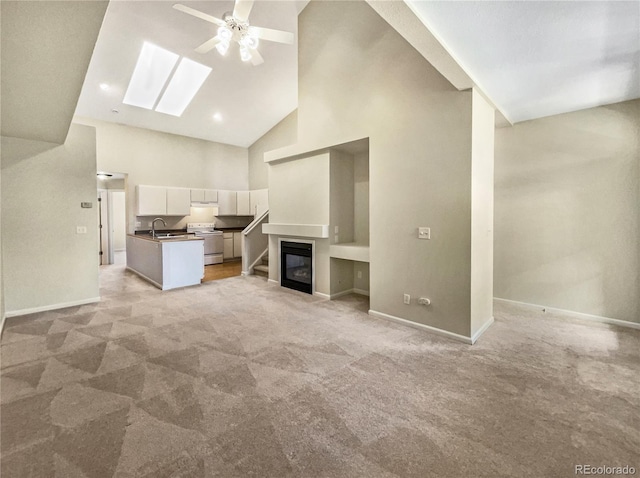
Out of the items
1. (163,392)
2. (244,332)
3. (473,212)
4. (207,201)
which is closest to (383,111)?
(473,212)

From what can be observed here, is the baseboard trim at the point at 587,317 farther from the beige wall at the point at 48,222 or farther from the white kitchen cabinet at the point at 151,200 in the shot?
the white kitchen cabinet at the point at 151,200

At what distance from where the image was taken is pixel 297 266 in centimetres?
530

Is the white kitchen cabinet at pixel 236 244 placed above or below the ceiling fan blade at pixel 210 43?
below

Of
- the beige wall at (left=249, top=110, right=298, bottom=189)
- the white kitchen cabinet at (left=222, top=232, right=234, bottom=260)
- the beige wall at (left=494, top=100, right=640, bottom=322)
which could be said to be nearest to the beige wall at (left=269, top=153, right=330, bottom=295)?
the beige wall at (left=494, top=100, right=640, bottom=322)

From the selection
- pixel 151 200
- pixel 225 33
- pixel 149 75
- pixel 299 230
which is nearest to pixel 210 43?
pixel 225 33

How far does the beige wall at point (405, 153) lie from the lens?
2979 millimetres

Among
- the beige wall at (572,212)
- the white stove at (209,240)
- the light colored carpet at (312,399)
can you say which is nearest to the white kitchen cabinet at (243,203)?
the white stove at (209,240)

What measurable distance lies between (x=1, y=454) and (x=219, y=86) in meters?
6.64

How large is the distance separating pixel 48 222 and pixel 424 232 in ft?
16.9

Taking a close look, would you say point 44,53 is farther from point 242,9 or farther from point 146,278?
point 146,278

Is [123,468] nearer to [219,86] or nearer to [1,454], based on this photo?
[1,454]

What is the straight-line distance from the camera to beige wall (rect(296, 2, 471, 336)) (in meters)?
2.98

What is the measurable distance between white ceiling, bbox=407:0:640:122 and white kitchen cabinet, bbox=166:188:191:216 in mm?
7365

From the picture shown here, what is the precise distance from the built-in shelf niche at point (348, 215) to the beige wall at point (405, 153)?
58cm
